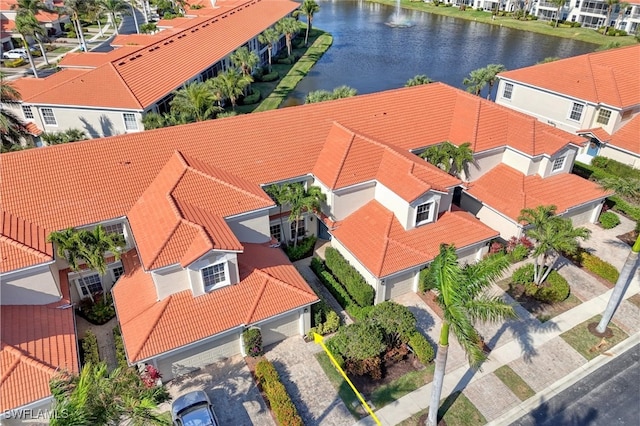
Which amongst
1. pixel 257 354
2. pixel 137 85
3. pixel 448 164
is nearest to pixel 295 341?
pixel 257 354

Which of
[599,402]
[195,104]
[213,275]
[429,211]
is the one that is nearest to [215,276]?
[213,275]

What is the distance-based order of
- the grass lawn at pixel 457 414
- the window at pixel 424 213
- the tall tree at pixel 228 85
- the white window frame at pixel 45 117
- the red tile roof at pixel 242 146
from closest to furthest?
the grass lawn at pixel 457 414 → the red tile roof at pixel 242 146 → the window at pixel 424 213 → the white window frame at pixel 45 117 → the tall tree at pixel 228 85

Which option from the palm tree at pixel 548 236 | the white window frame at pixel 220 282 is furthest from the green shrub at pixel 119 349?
the palm tree at pixel 548 236

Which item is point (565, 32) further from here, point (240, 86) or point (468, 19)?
point (240, 86)

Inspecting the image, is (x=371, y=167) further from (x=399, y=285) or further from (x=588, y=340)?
(x=588, y=340)

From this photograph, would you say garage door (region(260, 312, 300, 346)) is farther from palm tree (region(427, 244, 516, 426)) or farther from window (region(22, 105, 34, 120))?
window (region(22, 105, 34, 120))

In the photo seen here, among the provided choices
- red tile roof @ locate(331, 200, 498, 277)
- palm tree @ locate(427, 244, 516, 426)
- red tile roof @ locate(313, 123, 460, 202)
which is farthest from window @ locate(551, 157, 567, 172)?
palm tree @ locate(427, 244, 516, 426)

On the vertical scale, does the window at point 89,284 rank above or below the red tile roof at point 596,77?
below

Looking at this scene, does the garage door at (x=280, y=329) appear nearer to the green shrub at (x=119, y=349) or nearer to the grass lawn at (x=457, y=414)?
the green shrub at (x=119, y=349)
